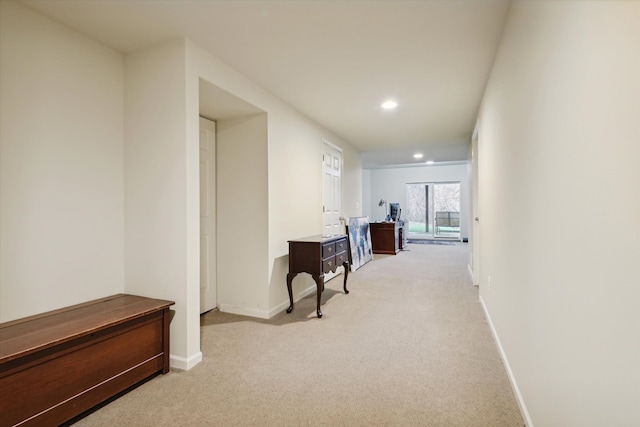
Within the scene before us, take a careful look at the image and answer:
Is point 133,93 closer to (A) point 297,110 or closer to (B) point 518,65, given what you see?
(A) point 297,110

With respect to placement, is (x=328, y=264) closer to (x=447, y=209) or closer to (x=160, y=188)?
(x=160, y=188)

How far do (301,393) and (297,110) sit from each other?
309cm

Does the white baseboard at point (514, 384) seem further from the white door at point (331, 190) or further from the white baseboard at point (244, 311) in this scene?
the white door at point (331, 190)

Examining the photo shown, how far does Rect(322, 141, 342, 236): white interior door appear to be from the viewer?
464 centimetres

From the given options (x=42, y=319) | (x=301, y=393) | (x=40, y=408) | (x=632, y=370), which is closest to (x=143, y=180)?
(x=42, y=319)

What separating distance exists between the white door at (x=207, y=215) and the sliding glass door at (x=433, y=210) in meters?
8.72

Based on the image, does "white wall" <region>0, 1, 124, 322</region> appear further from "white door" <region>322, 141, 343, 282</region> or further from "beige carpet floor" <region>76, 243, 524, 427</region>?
"white door" <region>322, 141, 343, 282</region>

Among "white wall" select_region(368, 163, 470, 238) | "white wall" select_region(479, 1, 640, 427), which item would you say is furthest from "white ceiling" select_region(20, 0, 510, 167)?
"white wall" select_region(368, 163, 470, 238)

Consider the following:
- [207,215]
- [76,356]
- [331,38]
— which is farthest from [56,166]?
[331,38]

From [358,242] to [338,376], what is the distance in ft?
12.9

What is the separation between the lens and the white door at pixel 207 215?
10.9 feet

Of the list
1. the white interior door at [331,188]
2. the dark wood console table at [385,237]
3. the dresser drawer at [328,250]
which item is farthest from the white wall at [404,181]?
the dresser drawer at [328,250]

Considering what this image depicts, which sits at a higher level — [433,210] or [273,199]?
[273,199]

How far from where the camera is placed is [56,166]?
6.70ft
